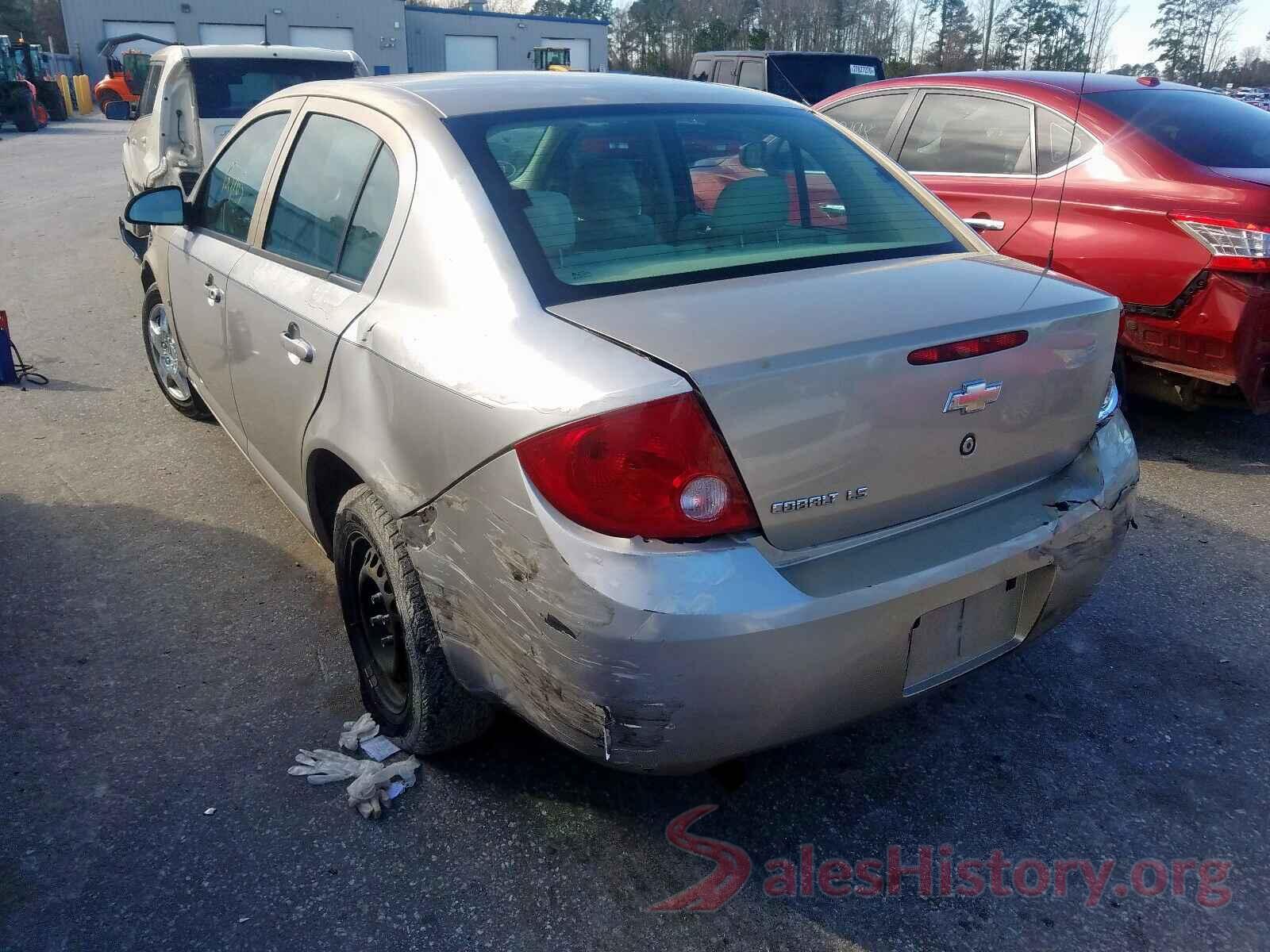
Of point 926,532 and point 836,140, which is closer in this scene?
point 926,532

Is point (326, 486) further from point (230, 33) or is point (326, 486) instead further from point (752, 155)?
point (230, 33)

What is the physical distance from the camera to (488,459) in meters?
2.04

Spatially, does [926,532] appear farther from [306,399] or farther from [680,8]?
[680,8]

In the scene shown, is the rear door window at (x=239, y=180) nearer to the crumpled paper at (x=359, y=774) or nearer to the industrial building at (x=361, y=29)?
the crumpled paper at (x=359, y=774)

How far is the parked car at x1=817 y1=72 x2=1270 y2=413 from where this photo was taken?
438 cm

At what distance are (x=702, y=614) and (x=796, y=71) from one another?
13.5 meters

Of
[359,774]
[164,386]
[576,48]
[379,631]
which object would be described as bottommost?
[359,774]

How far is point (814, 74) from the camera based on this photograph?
46.3ft

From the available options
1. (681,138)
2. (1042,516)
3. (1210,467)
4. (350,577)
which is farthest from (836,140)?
(1210,467)

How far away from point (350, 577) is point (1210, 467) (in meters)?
4.01

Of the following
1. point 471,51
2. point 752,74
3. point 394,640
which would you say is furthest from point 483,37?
point 394,640

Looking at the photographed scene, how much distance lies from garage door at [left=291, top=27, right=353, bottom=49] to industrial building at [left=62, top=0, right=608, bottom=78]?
35 millimetres

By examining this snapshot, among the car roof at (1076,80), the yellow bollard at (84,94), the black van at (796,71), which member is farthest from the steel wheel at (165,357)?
the yellow bollard at (84,94)

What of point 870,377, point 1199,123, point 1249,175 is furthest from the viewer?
point 1199,123
